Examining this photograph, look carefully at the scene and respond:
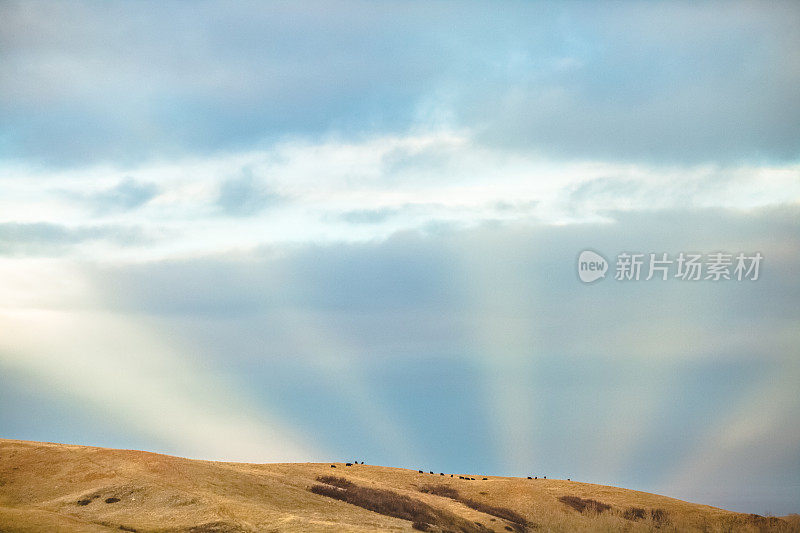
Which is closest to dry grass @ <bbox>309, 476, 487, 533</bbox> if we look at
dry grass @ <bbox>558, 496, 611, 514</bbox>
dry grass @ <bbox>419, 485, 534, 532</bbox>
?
dry grass @ <bbox>419, 485, 534, 532</bbox>

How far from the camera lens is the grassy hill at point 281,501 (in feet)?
157

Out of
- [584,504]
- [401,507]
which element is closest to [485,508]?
[401,507]

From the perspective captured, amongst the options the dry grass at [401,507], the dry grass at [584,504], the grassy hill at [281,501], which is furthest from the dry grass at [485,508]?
the dry grass at [584,504]

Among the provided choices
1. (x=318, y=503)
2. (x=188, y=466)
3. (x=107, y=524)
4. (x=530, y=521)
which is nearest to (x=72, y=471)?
(x=188, y=466)

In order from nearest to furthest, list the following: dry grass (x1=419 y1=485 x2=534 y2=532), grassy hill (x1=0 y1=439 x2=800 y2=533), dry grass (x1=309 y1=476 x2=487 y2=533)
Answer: grassy hill (x1=0 y1=439 x2=800 y2=533) → dry grass (x1=309 y1=476 x2=487 y2=533) → dry grass (x1=419 y1=485 x2=534 y2=532)

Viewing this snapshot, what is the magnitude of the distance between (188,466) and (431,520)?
72.7 feet

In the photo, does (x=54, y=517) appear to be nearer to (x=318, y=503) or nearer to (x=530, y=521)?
(x=318, y=503)

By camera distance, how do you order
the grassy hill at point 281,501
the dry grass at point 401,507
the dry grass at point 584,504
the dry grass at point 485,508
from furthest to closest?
the dry grass at point 584,504
the dry grass at point 485,508
the dry grass at point 401,507
the grassy hill at point 281,501

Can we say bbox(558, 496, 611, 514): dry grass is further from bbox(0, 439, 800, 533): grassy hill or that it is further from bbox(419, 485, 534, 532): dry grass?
bbox(419, 485, 534, 532): dry grass

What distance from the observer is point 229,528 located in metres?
45.4

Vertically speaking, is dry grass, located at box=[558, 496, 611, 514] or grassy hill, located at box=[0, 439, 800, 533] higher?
dry grass, located at box=[558, 496, 611, 514]

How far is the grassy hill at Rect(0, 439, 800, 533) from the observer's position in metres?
48.0

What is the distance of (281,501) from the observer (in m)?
55.9

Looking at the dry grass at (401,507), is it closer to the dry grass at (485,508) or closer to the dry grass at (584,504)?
the dry grass at (485,508)
